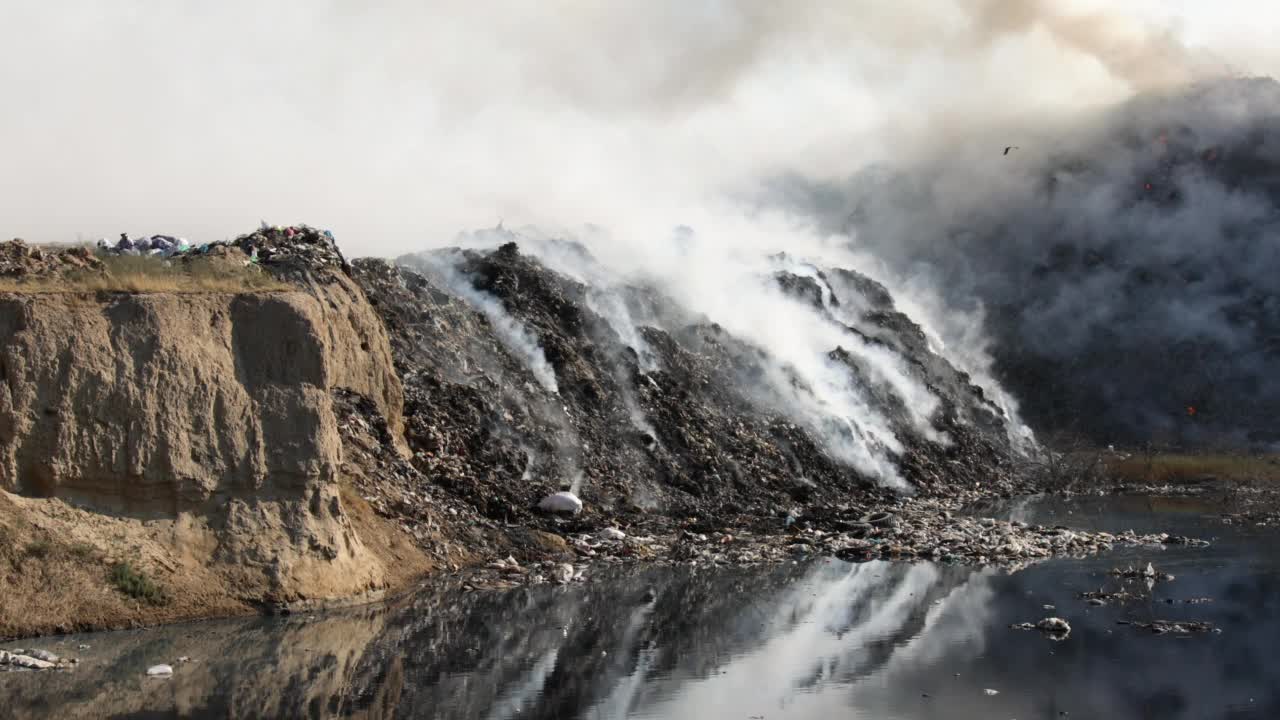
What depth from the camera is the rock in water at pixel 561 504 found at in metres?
31.8

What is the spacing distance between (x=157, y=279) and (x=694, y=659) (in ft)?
37.9

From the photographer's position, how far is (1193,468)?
56.4 meters

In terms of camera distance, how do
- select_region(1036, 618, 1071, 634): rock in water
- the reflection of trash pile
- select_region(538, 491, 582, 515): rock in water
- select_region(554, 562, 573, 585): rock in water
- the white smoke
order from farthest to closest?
1. the white smoke
2. select_region(538, 491, 582, 515): rock in water
3. select_region(554, 562, 573, 585): rock in water
4. the reflection of trash pile
5. select_region(1036, 618, 1071, 634): rock in water

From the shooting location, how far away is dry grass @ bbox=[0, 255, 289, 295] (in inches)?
872

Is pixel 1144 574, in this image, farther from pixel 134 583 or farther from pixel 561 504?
pixel 134 583

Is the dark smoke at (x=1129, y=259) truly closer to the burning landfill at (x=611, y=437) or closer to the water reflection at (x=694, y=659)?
the burning landfill at (x=611, y=437)

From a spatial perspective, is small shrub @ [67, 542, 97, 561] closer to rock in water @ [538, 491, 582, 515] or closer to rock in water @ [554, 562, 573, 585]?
rock in water @ [554, 562, 573, 585]

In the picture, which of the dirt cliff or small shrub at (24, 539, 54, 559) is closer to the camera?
small shrub at (24, 539, 54, 559)

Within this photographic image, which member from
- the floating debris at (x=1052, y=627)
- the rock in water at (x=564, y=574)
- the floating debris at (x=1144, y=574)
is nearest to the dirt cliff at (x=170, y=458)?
the rock in water at (x=564, y=574)

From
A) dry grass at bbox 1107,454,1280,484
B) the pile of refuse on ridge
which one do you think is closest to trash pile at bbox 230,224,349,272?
the pile of refuse on ridge

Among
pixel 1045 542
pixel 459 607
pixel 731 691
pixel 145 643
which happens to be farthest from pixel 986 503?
pixel 145 643

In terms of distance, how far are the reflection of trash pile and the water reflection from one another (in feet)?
22.4

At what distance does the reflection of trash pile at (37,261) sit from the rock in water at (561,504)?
39.8ft

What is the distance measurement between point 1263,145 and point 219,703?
3101 inches
